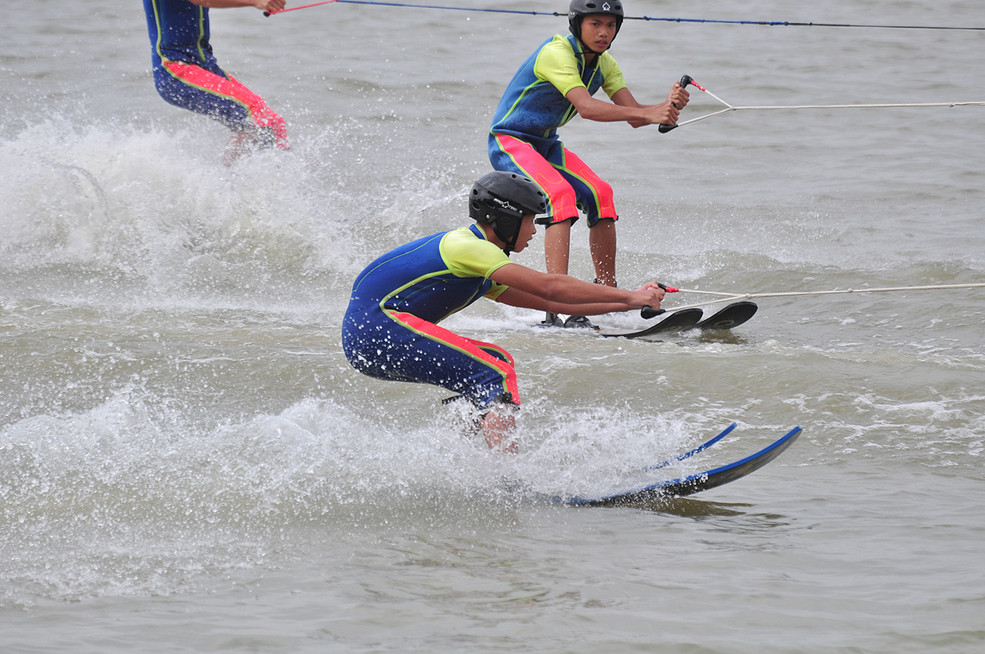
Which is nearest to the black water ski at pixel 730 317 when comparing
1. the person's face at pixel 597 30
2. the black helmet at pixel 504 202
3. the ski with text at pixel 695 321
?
the ski with text at pixel 695 321

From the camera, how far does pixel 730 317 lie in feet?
22.8

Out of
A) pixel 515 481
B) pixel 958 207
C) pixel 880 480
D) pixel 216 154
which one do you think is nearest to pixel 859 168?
pixel 958 207

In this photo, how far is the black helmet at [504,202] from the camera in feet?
14.8

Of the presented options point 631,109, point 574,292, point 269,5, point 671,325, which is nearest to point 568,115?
point 631,109

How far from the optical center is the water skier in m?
6.61

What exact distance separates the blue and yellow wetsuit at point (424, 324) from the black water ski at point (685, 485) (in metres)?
0.52

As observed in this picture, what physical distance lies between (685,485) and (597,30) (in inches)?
128

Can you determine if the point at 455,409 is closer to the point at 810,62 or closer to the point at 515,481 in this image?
the point at 515,481

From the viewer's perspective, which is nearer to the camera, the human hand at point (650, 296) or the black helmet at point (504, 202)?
the human hand at point (650, 296)

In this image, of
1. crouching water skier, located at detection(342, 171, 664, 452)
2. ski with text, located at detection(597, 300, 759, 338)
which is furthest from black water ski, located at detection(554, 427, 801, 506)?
ski with text, located at detection(597, 300, 759, 338)

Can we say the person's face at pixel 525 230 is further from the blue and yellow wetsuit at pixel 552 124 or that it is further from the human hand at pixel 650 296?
the blue and yellow wetsuit at pixel 552 124

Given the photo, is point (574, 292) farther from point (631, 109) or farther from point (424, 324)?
point (631, 109)

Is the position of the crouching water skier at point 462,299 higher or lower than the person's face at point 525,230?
lower

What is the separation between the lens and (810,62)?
57.8ft
